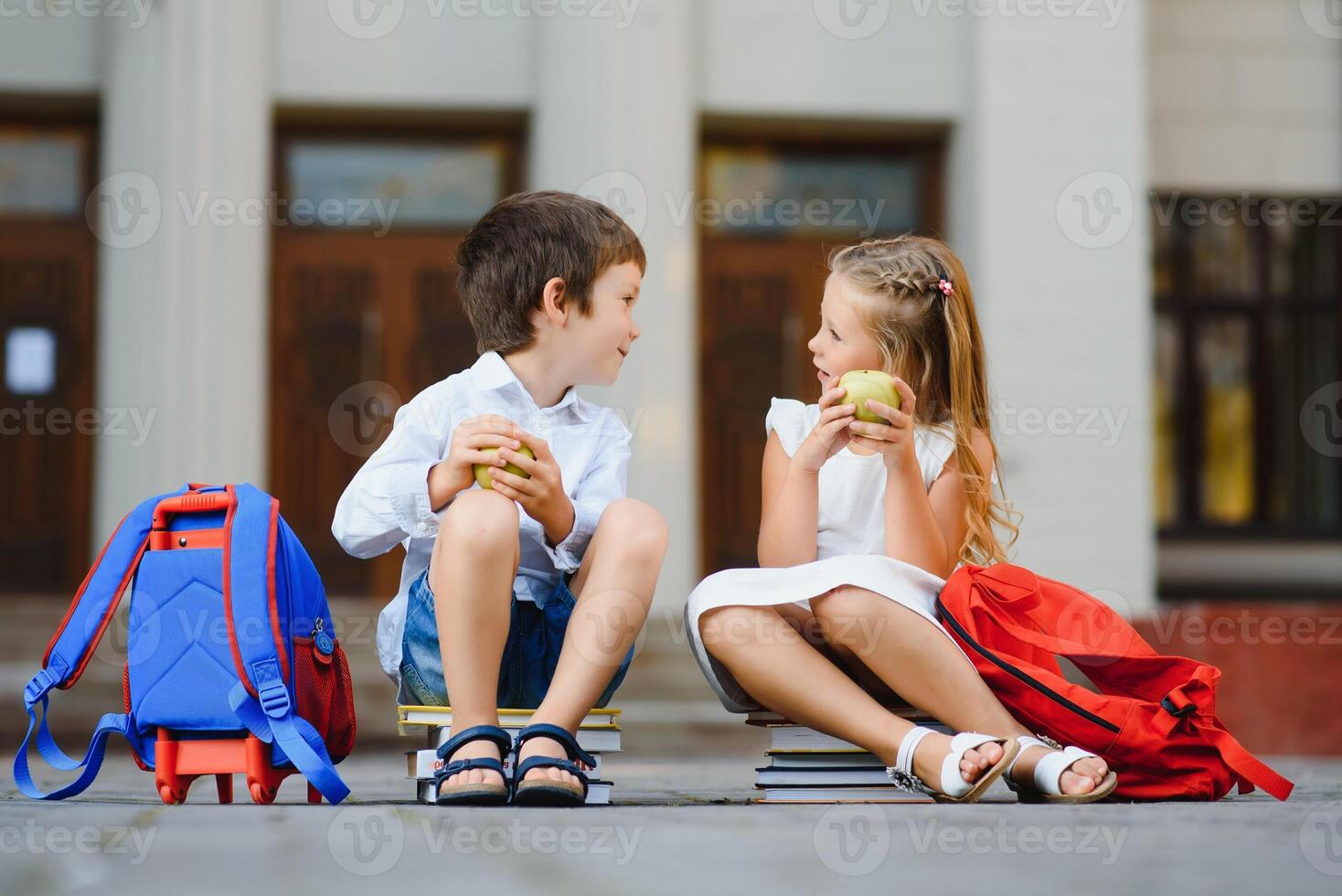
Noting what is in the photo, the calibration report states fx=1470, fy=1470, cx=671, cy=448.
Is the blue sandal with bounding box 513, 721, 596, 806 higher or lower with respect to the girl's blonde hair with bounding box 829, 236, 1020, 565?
lower

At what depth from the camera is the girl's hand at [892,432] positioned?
231 cm

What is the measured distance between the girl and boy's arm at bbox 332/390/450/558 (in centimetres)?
47

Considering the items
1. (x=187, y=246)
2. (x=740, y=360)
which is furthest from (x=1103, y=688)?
(x=187, y=246)

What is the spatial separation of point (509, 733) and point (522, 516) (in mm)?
370

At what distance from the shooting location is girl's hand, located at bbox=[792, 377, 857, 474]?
2320 mm

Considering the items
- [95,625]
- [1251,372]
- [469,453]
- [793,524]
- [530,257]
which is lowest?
[95,625]

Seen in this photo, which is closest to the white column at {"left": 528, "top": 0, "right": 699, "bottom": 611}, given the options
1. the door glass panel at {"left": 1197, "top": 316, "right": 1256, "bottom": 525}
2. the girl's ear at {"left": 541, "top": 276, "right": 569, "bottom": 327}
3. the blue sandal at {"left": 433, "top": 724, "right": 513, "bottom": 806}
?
the door glass panel at {"left": 1197, "top": 316, "right": 1256, "bottom": 525}

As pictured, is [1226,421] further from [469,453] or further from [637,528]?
[469,453]

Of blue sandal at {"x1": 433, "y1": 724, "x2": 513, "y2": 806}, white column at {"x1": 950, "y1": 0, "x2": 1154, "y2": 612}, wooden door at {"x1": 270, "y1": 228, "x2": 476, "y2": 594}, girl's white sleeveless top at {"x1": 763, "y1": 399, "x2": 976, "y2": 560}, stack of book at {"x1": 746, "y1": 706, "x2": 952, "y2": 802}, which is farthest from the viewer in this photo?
wooden door at {"x1": 270, "y1": 228, "x2": 476, "y2": 594}

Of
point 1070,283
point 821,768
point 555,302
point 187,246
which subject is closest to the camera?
point 821,768

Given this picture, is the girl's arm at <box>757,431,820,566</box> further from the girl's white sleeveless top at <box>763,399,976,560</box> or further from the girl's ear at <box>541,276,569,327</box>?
the girl's ear at <box>541,276,569,327</box>

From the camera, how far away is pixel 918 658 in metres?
2.28

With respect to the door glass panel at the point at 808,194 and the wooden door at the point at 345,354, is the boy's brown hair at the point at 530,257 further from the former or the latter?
the door glass panel at the point at 808,194

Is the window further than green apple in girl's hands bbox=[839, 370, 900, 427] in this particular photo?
Yes
